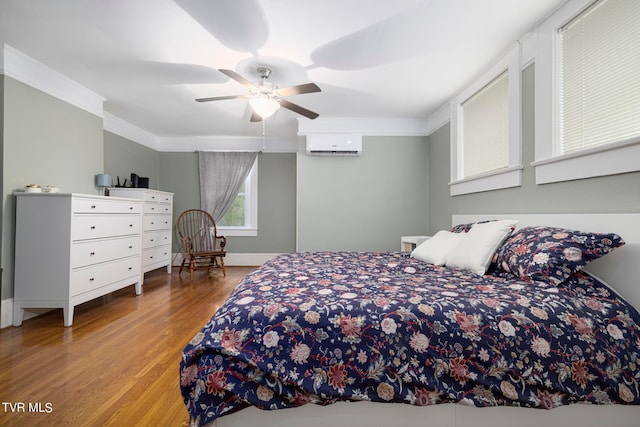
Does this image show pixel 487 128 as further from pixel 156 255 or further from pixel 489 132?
pixel 156 255

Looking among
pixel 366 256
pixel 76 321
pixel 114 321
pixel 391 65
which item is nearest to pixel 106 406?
pixel 114 321

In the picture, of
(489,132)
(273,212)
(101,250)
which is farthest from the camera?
(273,212)

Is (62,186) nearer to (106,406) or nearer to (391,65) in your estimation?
(106,406)

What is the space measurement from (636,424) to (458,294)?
0.85 metres

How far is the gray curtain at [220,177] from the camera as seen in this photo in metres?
5.56

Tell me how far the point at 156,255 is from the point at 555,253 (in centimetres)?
494

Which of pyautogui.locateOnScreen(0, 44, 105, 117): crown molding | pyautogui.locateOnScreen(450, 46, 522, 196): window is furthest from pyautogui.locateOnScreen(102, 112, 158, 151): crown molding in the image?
pyautogui.locateOnScreen(450, 46, 522, 196): window

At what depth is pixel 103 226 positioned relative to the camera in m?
3.11

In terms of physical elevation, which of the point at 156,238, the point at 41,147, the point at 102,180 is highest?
the point at 41,147

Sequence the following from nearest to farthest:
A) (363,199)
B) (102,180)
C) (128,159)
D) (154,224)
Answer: (102,180) → (363,199) → (154,224) → (128,159)

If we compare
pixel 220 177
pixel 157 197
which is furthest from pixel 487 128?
pixel 157 197

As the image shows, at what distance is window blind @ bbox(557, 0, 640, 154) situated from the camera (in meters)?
1.60

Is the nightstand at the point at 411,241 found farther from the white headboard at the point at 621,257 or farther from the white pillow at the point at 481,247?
the white headboard at the point at 621,257

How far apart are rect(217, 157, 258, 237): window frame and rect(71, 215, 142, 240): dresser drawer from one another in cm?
199
